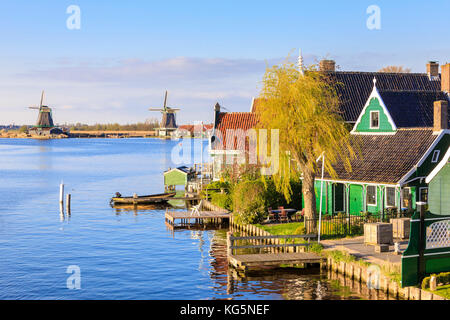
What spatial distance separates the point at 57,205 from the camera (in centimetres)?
6606

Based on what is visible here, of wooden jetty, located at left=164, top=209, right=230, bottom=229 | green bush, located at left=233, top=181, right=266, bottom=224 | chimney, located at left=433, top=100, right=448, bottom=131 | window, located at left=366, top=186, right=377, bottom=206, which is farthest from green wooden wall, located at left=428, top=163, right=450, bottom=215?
wooden jetty, located at left=164, top=209, right=230, bottom=229

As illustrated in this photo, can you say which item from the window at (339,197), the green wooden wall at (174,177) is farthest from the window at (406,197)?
the green wooden wall at (174,177)

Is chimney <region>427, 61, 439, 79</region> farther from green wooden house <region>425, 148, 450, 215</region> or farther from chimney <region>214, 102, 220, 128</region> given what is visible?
green wooden house <region>425, 148, 450, 215</region>

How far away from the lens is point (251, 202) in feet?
139

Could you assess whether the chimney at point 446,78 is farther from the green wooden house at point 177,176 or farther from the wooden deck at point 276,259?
the green wooden house at point 177,176

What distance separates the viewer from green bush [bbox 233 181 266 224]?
4191 centimetres

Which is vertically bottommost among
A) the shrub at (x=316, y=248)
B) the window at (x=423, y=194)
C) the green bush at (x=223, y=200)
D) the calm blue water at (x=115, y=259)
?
the calm blue water at (x=115, y=259)

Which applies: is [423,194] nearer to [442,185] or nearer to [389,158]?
[389,158]

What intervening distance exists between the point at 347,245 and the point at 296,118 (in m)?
8.25

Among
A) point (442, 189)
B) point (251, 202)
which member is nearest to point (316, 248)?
point (442, 189)

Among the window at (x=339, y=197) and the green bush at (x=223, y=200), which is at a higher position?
the window at (x=339, y=197)

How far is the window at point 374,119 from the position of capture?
42.9 metres

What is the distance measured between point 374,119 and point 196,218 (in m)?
18.6
